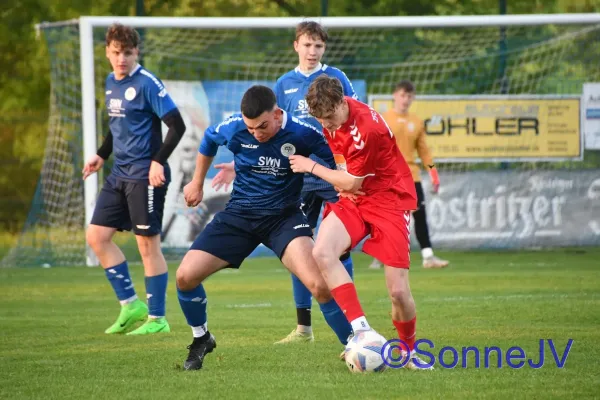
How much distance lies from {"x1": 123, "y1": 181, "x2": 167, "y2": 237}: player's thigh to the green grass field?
2.78 ft

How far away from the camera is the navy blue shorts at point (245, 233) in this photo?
6647mm

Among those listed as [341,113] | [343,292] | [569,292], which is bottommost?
[569,292]

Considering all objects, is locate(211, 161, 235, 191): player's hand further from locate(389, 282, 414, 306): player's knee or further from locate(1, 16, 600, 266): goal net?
locate(1, 16, 600, 266): goal net

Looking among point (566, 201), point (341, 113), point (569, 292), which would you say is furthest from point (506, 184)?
point (341, 113)

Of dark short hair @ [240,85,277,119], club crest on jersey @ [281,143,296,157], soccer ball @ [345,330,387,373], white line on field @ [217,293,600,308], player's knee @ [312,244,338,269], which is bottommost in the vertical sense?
white line on field @ [217,293,600,308]

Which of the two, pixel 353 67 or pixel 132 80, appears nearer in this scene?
pixel 132 80

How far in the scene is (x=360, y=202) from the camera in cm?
668

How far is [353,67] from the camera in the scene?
1772 cm

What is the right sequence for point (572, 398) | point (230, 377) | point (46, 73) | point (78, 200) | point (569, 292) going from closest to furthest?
point (572, 398) < point (230, 377) < point (569, 292) < point (78, 200) < point (46, 73)

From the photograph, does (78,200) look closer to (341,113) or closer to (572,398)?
(341,113)

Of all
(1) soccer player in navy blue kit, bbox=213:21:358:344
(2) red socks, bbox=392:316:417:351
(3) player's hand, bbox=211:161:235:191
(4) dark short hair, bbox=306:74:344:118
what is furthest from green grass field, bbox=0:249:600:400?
(4) dark short hair, bbox=306:74:344:118

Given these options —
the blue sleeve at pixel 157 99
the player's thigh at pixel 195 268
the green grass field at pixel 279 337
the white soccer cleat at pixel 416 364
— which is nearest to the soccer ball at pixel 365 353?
the green grass field at pixel 279 337

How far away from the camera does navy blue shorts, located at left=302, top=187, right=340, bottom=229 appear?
25.9 feet

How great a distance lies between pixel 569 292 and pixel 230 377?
5.27 meters
